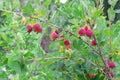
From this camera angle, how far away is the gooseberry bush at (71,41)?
4.74 feet

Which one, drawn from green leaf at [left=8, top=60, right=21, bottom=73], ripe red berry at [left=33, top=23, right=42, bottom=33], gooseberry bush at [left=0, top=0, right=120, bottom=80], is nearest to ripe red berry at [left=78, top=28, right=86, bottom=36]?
gooseberry bush at [left=0, top=0, right=120, bottom=80]

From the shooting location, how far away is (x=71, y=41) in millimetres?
1535

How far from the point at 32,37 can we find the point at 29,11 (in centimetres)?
141

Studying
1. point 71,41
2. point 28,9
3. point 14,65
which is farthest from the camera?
point 71,41

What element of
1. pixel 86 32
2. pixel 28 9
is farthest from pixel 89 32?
pixel 28 9

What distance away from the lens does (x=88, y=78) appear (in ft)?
5.21

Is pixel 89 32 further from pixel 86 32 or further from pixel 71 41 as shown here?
pixel 71 41

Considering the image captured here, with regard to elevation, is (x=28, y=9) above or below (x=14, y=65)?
above

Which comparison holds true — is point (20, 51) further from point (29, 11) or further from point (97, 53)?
point (97, 53)

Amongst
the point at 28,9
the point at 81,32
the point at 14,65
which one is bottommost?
the point at 14,65

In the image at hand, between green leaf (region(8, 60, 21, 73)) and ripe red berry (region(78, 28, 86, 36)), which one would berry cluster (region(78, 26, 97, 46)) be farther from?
green leaf (region(8, 60, 21, 73))

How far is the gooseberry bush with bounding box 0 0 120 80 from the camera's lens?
1.44 m

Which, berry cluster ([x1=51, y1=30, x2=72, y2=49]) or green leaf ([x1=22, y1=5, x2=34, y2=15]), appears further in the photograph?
berry cluster ([x1=51, y1=30, x2=72, y2=49])

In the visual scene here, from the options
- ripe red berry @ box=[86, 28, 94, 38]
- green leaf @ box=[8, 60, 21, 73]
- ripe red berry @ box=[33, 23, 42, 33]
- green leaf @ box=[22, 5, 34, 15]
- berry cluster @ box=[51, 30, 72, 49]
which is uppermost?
green leaf @ box=[22, 5, 34, 15]
